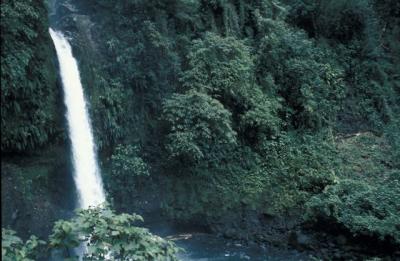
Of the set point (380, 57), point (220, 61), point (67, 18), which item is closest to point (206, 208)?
point (220, 61)

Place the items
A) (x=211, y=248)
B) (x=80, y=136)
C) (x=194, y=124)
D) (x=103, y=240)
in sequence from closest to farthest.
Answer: (x=103, y=240) < (x=80, y=136) < (x=211, y=248) < (x=194, y=124)

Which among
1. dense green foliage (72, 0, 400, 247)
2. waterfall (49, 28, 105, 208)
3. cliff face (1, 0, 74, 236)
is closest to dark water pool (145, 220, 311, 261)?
dense green foliage (72, 0, 400, 247)

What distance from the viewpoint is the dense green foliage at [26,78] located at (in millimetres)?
8078

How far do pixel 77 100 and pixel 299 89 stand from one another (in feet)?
23.0

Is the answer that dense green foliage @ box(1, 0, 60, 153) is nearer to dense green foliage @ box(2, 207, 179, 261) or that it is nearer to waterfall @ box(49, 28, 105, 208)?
waterfall @ box(49, 28, 105, 208)

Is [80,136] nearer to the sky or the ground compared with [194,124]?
nearer to the sky

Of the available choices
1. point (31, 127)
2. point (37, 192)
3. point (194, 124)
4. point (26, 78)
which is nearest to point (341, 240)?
point (194, 124)

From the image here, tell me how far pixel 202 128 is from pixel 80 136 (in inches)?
115

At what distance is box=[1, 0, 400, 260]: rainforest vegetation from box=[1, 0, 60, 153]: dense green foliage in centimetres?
3

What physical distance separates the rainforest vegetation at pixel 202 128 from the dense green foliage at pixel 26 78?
27 mm

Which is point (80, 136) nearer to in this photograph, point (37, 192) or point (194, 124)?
point (37, 192)

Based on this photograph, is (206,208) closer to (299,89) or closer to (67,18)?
(299,89)

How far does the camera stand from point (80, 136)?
31.7 ft

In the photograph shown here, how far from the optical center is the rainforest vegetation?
8859 millimetres
